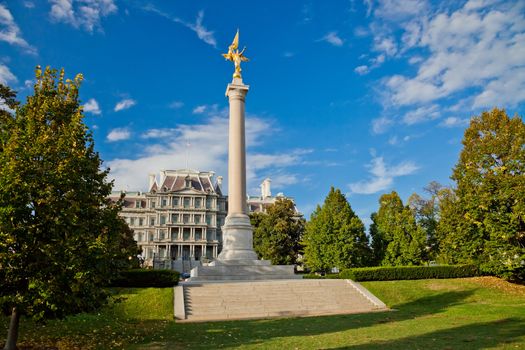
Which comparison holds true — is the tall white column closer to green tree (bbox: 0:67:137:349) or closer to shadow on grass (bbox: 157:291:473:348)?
shadow on grass (bbox: 157:291:473:348)

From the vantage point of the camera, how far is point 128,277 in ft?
79.5

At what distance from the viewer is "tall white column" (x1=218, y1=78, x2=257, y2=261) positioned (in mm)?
31625

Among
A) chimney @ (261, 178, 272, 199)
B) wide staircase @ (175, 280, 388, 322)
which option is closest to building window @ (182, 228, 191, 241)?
chimney @ (261, 178, 272, 199)

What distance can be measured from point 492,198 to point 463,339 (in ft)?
62.3

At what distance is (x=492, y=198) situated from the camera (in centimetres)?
2844

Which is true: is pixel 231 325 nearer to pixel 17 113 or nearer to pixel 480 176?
pixel 17 113

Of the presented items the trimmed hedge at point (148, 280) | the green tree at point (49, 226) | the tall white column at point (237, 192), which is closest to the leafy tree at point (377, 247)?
the tall white column at point (237, 192)

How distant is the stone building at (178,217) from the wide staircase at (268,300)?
60353 millimetres

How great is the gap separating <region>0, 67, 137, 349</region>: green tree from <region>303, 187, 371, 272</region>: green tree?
119 ft

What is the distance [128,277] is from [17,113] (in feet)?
48.1

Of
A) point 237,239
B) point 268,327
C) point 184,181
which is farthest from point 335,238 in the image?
point 184,181

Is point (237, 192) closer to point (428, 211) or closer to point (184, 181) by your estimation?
point (428, 211)

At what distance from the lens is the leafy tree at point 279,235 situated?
188ft

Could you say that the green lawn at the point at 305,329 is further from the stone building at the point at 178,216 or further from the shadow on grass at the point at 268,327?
the stone building at the point at 178,216
